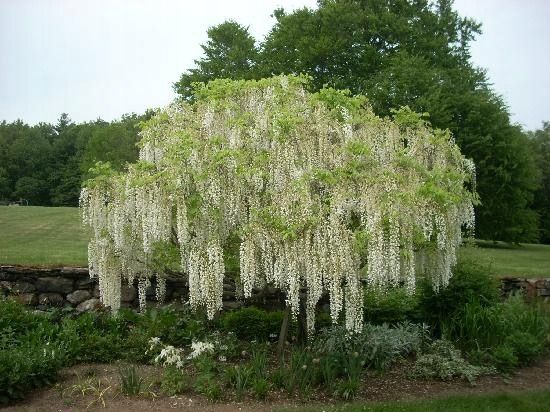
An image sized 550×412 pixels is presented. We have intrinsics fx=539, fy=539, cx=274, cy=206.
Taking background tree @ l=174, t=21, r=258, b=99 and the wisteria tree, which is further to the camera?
background tree @ l=174, t=21, r=258, b=99

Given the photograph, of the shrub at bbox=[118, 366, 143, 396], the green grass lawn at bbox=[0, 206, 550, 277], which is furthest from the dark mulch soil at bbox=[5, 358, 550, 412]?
the green grass lawn at bbox=[0, 206, 550, 277]

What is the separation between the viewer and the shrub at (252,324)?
976 centimetres

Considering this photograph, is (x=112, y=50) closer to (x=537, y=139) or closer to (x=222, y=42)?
(x=222, y=42)

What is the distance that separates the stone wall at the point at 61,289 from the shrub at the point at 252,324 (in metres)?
0.61

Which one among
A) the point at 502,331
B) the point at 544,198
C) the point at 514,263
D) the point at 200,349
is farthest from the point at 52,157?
the point at 502,331

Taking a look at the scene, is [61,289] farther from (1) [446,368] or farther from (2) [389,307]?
(1) [446,368]

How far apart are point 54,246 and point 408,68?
1475 centimetres

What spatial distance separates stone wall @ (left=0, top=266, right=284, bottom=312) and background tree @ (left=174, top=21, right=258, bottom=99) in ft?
59.7

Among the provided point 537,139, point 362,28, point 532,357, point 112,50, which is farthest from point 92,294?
point 537,139

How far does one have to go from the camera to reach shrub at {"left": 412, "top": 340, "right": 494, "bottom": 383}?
7.96 metres

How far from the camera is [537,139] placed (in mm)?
40969

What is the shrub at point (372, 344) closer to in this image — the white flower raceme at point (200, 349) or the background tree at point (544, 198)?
the white flower raceme at point (200, 349)

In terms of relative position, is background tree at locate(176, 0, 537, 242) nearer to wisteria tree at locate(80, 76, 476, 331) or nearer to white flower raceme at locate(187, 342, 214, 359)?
wisteria tree at locate(80, 76, 476, 331)

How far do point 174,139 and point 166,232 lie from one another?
1.30 metres
